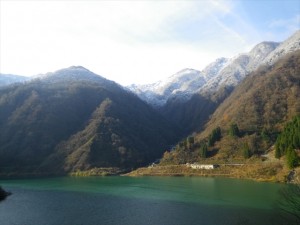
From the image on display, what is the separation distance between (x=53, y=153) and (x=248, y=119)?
8945 centimetres

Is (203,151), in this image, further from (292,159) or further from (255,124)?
(292,159)

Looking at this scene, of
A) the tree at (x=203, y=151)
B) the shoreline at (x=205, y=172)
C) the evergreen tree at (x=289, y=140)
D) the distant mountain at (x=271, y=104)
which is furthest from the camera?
the distant mountain at (x=271, y=104)

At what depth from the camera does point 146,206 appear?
217 feet

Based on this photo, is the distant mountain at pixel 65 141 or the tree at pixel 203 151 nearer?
the tree at pixel 203 151

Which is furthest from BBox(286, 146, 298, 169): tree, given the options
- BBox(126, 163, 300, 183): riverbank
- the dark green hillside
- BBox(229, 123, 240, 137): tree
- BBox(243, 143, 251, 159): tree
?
BBox(229, 123, 240, 137): tree

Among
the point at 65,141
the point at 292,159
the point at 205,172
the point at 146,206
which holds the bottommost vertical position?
the point at 146,206

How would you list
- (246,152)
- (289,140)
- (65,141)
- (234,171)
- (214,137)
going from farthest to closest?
(65,141) < (214,137) < (246,152) < (234,171) < (289,140)

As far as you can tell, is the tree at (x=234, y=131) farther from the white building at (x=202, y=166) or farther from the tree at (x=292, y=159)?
the tree at (x=292, y=159)

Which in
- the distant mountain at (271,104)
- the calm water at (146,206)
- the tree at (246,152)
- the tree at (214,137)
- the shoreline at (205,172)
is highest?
the distant mountain at (271,104)

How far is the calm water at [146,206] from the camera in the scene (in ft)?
176

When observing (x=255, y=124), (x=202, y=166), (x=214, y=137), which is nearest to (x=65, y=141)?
(x=214, y=137)

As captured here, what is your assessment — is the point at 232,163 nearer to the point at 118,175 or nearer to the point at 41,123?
the point at 118,175

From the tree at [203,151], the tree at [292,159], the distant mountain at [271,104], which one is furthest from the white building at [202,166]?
the tree at [292,159]

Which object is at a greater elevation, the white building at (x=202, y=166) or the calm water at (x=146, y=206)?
the white building at (x=202, y=166)
